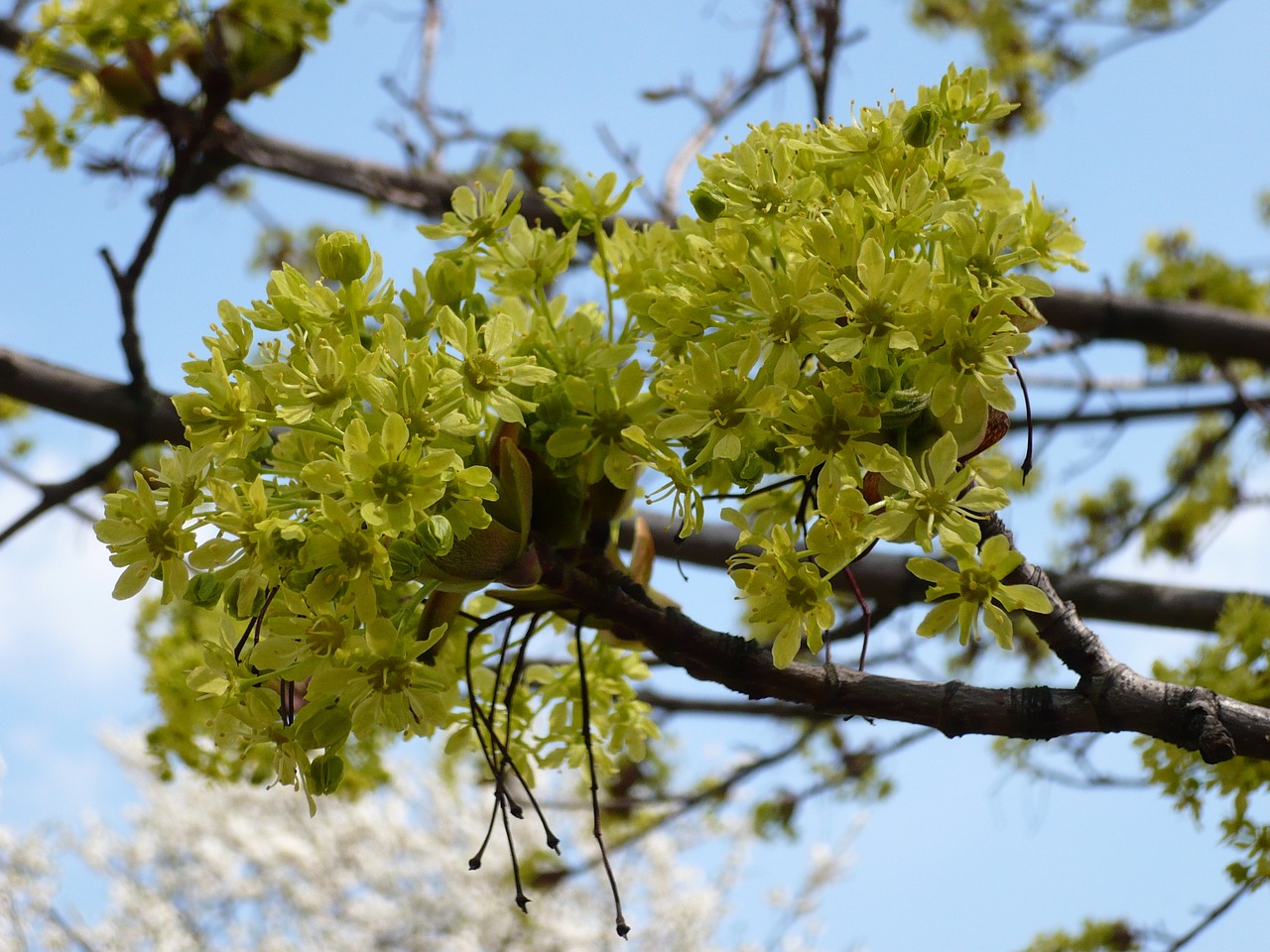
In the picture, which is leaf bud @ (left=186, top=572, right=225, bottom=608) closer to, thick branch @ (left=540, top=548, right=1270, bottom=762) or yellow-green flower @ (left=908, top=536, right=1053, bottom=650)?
thick branch @ (left=540, top=548, right=1270, bottom=762)

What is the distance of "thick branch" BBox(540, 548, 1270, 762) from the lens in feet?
3.99

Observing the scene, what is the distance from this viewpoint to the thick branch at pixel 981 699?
1.22 metres

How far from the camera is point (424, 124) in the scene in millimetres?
4027

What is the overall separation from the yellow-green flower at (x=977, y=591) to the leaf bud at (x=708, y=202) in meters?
Result: 0.46

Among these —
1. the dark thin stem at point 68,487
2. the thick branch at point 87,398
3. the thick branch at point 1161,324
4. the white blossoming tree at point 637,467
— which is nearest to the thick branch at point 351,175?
the thick branch at point 87,398

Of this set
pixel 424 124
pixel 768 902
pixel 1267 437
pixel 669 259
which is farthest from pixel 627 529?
pixel 768 902

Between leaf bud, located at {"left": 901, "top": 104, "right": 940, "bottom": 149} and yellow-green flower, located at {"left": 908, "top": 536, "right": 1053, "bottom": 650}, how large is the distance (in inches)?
17.6

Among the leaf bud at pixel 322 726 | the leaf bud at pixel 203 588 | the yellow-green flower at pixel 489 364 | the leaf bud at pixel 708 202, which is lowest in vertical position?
the leaf bud at pixel 322 726

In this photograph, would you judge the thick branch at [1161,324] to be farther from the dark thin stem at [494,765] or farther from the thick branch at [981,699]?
the dark thin stem at [494,765]

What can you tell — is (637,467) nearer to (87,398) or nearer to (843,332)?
(843,332)

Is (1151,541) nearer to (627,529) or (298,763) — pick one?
(627,529)

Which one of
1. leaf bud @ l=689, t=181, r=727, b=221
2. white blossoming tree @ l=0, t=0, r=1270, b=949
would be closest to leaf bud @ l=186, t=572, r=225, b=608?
white blossoming tree @ l=0, t=0, r=1270, b=949

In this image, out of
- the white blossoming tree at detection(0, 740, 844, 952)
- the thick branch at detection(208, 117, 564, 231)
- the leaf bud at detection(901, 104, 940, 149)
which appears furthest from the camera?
the white blossoming tree at detection(0, 740, 844, 952)

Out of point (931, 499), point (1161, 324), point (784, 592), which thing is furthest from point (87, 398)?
point (1161, 324)
